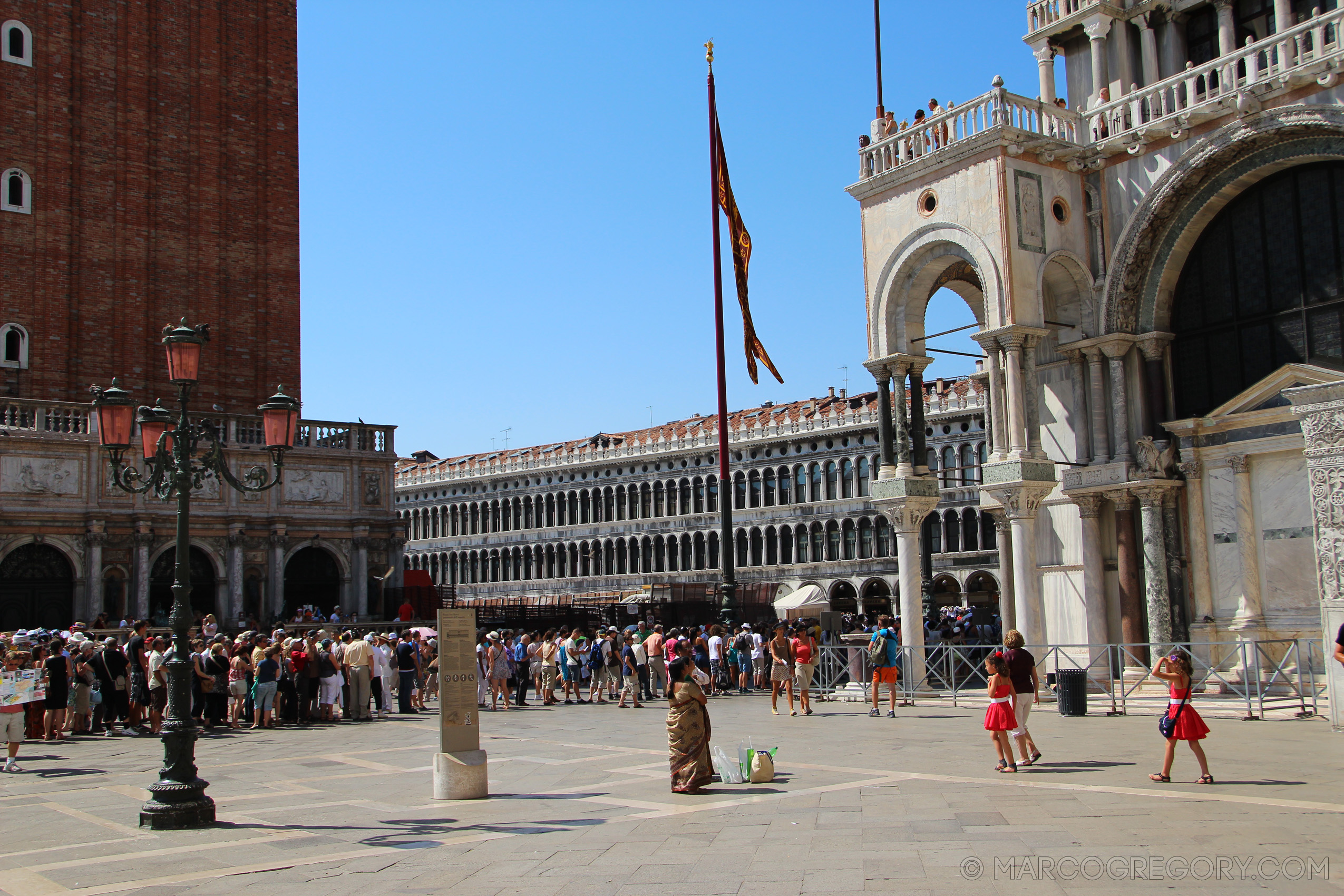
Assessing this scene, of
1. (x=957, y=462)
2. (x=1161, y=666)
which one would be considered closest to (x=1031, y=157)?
(x=1161, y=666)

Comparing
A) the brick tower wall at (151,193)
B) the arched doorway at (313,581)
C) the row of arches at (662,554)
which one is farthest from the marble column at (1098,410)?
the row of arches at (662,554)

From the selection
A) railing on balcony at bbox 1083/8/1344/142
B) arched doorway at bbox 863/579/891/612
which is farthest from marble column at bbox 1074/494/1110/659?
arched doorway at bbox 863/579/891/612

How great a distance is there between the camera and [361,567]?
3033cm

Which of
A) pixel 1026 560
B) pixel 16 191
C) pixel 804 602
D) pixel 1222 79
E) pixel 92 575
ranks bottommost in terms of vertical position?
pixel 804 602

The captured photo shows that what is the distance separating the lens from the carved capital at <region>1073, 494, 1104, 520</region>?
17797 mm

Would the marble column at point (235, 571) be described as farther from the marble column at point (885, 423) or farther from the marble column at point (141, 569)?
the marble column at point (885, 423)

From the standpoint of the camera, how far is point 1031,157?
17.7 meters

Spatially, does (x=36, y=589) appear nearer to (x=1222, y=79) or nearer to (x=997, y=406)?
(x=997, y=406)

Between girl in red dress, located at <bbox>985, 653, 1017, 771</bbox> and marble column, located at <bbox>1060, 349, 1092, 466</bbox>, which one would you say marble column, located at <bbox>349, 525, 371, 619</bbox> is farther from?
girl in red dress, located at <bbox>985, 653, 1017, 771</bbox>

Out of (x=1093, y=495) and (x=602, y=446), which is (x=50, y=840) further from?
(x=602, y=446)

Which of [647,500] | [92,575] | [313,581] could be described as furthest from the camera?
[647,500]

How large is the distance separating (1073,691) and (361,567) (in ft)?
66.1

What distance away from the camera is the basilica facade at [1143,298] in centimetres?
1578

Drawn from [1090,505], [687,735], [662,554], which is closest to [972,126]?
[1090,505]
